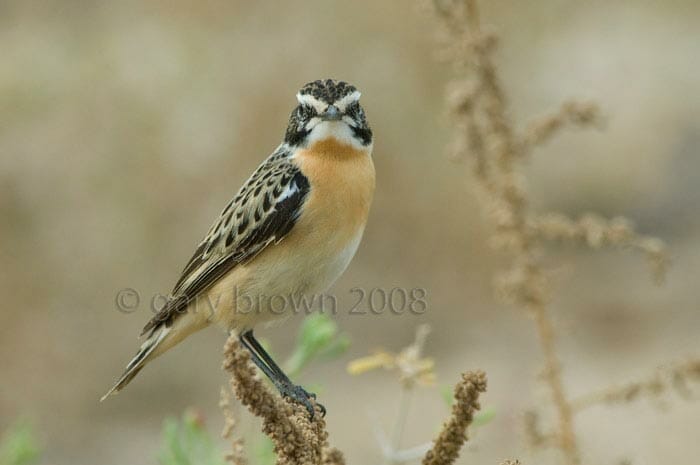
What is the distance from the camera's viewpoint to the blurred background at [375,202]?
1012cm

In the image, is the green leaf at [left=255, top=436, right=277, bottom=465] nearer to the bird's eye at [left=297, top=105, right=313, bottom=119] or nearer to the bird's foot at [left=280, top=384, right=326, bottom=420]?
the bird's foot at [left=280, top=384, right=326, bottom=420]

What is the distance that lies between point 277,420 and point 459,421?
473 mm

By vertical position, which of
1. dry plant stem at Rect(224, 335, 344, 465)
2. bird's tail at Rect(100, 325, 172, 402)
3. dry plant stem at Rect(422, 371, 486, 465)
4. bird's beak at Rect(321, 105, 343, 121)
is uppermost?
bird's beak at Rect(321, 105, 343, 121)

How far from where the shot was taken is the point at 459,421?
2.95 m

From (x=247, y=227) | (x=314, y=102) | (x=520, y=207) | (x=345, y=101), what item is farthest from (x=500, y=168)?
(x=247, y=227)

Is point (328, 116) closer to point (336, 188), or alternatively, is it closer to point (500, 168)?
point (336, 188)

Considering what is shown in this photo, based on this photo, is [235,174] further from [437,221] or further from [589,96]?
[589,96]

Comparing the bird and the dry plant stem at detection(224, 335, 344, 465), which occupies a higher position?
the bird

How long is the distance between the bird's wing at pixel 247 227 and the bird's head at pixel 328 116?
0.16 m

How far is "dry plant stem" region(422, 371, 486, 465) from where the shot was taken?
9.34 ft

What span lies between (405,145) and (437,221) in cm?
75

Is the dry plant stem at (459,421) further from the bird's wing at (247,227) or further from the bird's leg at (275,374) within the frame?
the bird's wing at (247,227)

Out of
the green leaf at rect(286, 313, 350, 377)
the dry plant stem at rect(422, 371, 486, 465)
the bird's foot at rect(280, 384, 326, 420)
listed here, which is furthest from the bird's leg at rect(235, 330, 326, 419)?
the dry plant stem at rect(422, 371, 486, 465)

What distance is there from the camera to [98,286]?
10414mm
